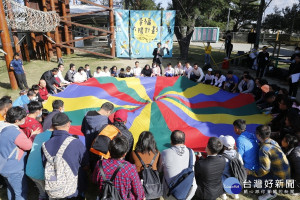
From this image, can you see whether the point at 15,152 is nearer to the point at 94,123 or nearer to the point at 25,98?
the point at 94,123

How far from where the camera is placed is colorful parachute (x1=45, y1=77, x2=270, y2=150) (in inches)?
158

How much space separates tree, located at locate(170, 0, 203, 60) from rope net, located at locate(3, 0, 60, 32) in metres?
6.27

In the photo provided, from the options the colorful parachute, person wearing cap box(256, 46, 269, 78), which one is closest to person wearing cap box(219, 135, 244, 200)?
the colorful parachute

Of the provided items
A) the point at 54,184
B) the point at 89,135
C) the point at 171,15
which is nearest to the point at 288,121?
the point at 89,135

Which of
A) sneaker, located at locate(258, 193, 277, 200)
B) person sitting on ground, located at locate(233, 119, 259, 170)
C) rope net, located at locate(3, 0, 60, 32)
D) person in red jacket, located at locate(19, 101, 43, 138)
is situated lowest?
sneaker, located at locate(258, 193, 277, 200)

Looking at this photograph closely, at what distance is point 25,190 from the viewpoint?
2701 mm

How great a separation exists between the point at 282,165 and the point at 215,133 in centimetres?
135

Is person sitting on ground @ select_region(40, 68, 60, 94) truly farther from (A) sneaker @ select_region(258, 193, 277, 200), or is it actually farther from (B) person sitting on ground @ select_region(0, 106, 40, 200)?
(A) sneaker @ select_region(258, 193, 277, 200)

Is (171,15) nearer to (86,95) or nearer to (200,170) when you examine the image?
(86,95)

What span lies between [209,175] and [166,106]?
221 cm

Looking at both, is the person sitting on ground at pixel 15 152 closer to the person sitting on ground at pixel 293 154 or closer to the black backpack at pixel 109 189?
the black backpack at pixel 109 189

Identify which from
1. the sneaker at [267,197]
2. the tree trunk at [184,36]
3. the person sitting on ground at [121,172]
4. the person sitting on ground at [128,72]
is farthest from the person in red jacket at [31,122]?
the tree trunk at [184,36]

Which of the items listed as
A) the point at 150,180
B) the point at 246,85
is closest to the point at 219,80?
the point at 246,85

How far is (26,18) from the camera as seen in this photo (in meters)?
8.66
